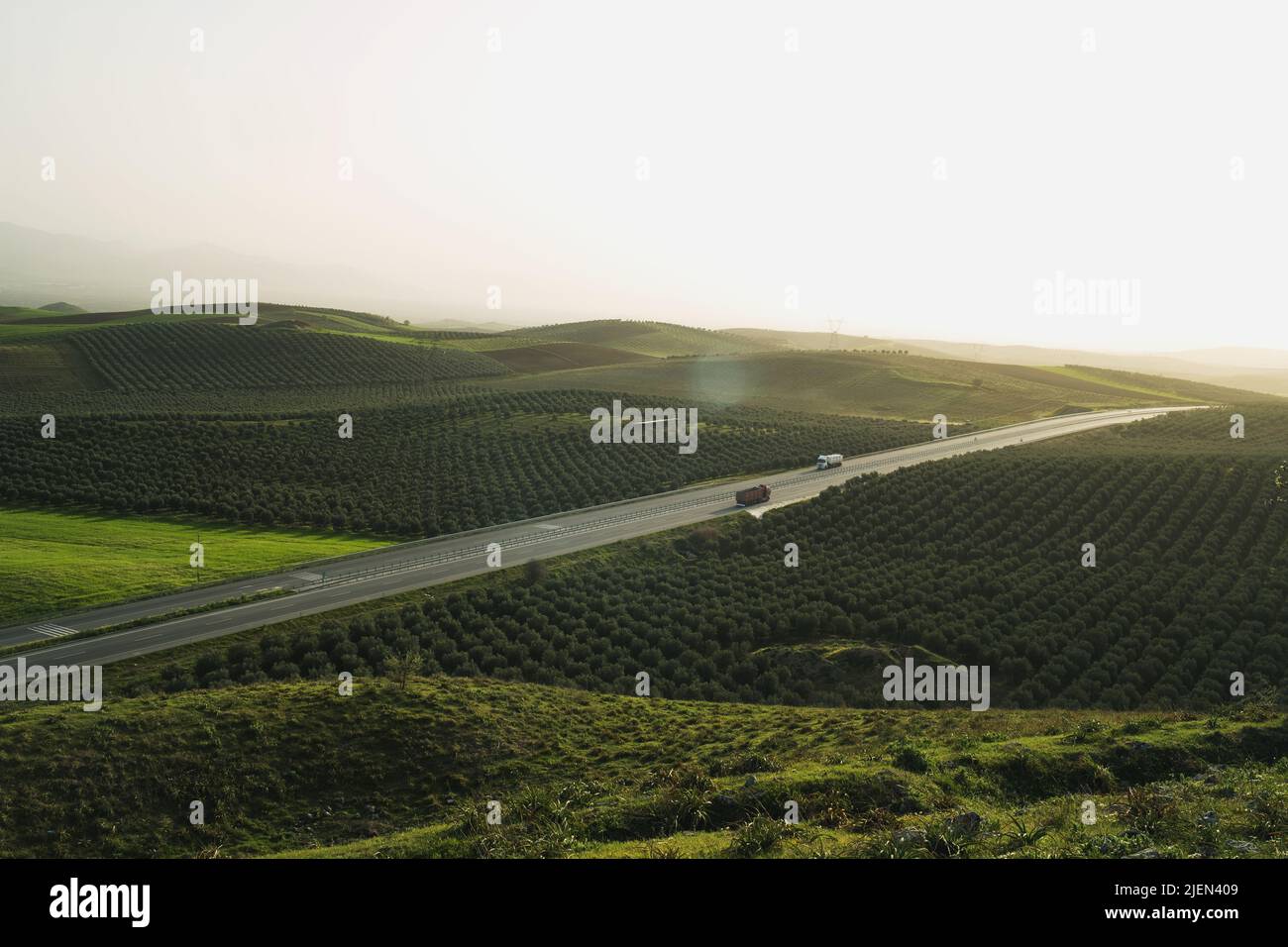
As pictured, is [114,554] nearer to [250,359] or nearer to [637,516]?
[637,516]

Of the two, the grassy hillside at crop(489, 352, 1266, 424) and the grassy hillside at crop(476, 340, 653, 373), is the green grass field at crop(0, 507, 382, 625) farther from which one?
the grassy hillside at crop(476, 340, 653, 373)

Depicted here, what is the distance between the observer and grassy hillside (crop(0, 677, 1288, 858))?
501 inches

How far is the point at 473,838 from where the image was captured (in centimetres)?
1336

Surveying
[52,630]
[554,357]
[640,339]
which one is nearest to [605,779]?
[52,630]

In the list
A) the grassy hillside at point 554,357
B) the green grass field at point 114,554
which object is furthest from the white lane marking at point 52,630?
the grassy hillside at point 554,357

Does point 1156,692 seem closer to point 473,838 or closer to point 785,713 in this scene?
point 785,713

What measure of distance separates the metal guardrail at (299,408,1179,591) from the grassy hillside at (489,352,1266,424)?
1887 centimetres

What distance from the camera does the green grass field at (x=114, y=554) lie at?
3141 centimetres

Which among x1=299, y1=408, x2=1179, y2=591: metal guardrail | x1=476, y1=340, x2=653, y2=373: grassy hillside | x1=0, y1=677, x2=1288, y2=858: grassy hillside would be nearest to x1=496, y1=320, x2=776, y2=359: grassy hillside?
x1=476, y1=340, x2=653, y2=373: grassy hillside

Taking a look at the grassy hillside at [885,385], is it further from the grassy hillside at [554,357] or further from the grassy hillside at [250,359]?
the grassy hillside at [250,359]

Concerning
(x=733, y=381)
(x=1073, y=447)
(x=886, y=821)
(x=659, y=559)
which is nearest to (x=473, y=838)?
(x=886, y=821)

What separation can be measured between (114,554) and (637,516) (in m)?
27.2

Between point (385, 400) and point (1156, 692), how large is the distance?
80353 millimetres
